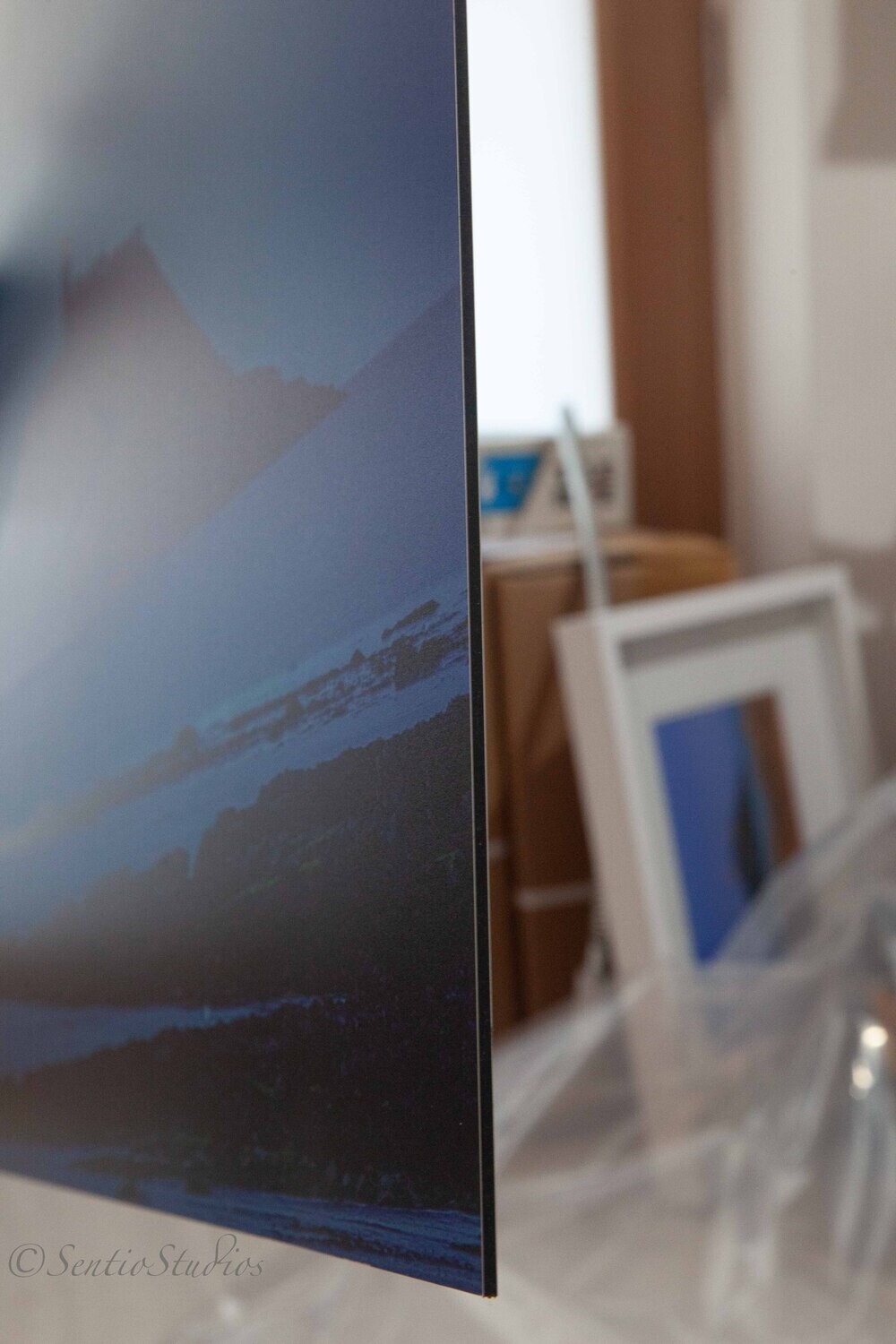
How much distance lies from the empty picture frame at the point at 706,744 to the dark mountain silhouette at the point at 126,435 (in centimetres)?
88

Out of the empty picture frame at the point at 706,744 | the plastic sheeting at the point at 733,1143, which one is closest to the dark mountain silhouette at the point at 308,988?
the plastic sheeting at the point at 733,1143

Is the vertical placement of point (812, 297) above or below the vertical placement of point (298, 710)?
above

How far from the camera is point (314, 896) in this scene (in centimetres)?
24

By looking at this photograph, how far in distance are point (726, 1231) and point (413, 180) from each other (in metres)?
1.02

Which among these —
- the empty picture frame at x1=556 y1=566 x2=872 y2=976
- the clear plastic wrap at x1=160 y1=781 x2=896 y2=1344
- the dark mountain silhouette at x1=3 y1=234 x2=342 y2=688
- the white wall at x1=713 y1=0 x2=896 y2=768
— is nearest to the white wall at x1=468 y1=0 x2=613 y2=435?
the white wall at x1=713 y1=0 x2=896 y2=768

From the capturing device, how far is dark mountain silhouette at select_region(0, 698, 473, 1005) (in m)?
0.22

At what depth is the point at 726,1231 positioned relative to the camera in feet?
3.33

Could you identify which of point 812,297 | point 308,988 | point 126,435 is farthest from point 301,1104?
point 812,297

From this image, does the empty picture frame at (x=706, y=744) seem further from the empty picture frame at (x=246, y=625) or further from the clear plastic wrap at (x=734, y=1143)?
the empty picture frame at (x=246, y=625)

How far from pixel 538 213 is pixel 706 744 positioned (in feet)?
2.59

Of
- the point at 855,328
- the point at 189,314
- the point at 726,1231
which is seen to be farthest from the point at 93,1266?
the point at 726,1231

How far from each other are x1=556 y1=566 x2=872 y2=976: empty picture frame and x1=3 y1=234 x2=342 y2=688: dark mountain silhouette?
2.88ft

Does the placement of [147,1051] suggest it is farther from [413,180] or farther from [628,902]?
[628,902]

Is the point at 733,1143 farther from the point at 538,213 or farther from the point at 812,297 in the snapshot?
the point at 538,213
